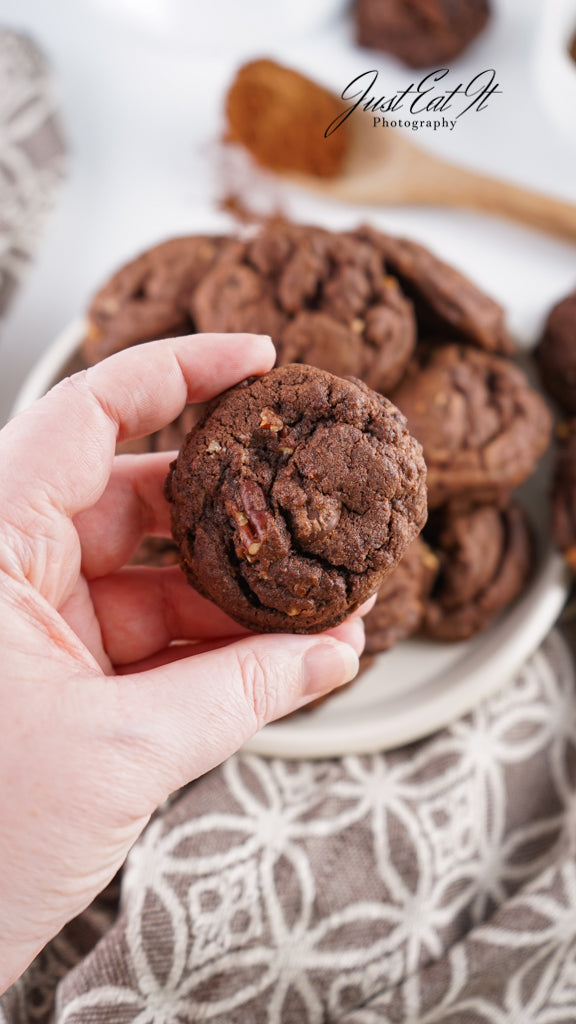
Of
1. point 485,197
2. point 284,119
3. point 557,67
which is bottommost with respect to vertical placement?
point 284,119

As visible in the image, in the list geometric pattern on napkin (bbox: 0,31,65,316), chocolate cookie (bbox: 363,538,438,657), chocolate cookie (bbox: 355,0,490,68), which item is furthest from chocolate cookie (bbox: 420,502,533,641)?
chocolate cookie (bbox: 355,0,490,68)

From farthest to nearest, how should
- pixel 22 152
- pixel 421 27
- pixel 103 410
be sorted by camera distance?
pixel 421 27, pixel 22 152, pixel 103 410

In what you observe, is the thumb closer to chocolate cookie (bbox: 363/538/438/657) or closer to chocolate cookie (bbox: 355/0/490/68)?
chocolate cookie (bbox: 363/538/438/657)

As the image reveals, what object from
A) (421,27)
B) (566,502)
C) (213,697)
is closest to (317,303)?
(566,502)

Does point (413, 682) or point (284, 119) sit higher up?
point (284, 119)

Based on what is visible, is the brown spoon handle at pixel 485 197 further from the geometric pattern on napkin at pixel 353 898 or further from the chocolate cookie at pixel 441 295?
the geometric pattern on napkin at pixel 353 898

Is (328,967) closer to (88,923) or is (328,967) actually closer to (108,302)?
(88,923)

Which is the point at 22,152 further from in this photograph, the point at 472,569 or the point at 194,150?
the point at 472,569
